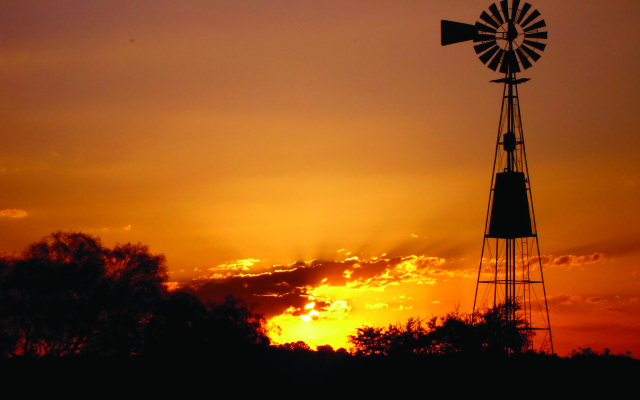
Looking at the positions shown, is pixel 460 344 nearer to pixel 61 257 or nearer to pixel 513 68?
pixel 513 68

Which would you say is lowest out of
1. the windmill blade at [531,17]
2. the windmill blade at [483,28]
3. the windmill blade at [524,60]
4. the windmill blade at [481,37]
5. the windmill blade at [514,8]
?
the windmill blade at [524,60]

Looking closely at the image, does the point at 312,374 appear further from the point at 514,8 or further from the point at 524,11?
the point at 524,11

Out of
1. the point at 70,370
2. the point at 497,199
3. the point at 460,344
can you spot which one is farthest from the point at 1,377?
the point at 497,199

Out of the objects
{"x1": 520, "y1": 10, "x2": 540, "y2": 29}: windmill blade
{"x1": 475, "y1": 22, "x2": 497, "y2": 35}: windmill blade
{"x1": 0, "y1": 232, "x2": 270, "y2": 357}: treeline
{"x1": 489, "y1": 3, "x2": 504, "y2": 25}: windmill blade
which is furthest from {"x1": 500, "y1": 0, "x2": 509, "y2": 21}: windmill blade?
{"x1": 0, "y1": 232, "x2": 270, "y2": 357}: treeline

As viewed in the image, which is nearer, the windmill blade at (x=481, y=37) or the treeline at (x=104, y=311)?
the windmill blade at (x=481, y=37)

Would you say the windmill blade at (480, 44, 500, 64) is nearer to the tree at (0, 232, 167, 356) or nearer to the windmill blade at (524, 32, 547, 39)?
the windmill blade at (524, 32, 547, 39)

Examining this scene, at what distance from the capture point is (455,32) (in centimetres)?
3584

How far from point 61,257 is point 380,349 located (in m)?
30.3

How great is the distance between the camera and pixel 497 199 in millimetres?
35250

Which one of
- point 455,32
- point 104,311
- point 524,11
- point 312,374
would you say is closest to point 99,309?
point 104,311

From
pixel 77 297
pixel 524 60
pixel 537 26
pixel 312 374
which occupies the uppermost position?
pixel 537 26

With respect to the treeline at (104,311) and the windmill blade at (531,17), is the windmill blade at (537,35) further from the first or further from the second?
the treeline at (104,311)

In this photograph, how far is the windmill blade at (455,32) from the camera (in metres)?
35.5

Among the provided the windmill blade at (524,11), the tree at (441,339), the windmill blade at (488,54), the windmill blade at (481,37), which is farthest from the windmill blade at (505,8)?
the tree at (441,339)
